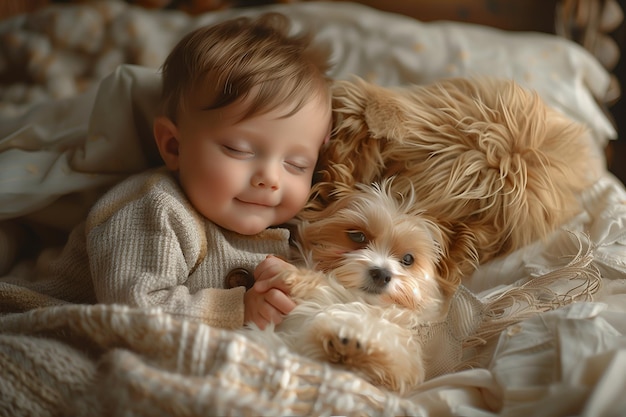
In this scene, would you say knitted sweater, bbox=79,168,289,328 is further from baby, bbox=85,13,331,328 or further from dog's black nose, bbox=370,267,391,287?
dog's black nose, bbox=370,267,391,287

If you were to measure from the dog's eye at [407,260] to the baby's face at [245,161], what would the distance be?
0.21 metres

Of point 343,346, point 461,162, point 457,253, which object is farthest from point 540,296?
point 343,346

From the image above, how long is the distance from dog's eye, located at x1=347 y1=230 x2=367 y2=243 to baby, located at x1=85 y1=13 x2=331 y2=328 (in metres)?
0.11

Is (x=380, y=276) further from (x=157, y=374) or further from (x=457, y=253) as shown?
(x=157, y=374)

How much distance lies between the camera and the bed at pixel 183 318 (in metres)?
0.69

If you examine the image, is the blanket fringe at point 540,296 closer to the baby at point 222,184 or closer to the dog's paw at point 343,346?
the dog's paw at point 343,346

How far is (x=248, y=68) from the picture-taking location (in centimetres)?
96

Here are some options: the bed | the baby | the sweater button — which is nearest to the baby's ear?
the baby

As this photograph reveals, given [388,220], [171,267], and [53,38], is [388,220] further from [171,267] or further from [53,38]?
[53,38]

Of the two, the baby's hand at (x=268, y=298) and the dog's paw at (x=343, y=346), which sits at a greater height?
the dog's paw at (x=343, y=346)

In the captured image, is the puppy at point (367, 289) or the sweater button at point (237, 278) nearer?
the puppy at point (367, 289)

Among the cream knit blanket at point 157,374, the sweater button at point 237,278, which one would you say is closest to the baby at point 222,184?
the sweater button at point 237,278

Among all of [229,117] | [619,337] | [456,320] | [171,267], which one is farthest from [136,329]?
[619,337]

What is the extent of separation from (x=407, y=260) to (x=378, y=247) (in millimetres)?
54
